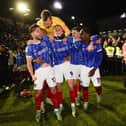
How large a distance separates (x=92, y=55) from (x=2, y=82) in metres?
6.17

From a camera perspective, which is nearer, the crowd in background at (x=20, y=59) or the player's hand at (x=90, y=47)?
the player's hand at (x=90, y=47)

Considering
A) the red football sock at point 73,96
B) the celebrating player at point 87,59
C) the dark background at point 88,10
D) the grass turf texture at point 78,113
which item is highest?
→ the dark background at point 88,10

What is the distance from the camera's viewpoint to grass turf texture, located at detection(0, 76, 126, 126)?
7882 mm

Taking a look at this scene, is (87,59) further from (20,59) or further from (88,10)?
(88,10)

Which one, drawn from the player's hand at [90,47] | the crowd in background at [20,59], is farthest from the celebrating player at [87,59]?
the crowd in background at [20,59]

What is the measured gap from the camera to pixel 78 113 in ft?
28.4

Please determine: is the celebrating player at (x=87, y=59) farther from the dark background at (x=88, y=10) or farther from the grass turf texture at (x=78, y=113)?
the dark background at (x=88, y=10)

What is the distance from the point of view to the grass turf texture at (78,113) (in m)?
7.88

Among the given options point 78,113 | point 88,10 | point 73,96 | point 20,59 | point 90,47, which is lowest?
point 78,113

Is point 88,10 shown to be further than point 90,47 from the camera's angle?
Yes

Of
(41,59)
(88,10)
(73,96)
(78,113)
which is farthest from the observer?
(88,10)

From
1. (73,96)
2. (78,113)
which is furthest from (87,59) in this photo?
(78,113)

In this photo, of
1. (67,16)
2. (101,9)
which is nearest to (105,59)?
(101,9)

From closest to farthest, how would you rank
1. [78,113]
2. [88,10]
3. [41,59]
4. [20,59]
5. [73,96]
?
[41,59] < [73,96] < [78,113] < [20,59] < [88,10]
